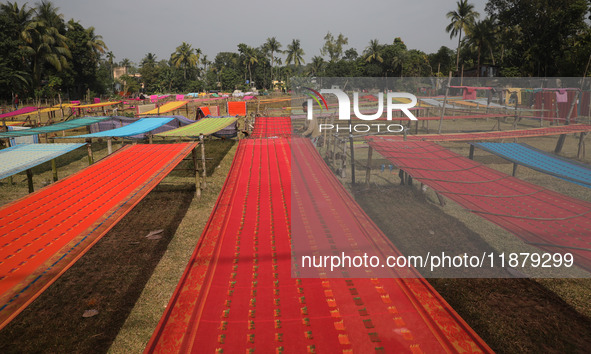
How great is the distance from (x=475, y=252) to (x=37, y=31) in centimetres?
4653

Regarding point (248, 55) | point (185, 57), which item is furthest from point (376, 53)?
point (185, 57)

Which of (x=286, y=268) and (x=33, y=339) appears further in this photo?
(x=33, y=339)

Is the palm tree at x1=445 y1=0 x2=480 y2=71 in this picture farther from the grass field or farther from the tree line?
the grass field

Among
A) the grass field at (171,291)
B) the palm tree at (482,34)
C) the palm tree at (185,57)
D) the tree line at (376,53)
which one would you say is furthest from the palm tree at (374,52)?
the grass field at (171,291)

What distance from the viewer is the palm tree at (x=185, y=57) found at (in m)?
63.1

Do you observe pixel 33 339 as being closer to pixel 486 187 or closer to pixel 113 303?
pixel 113 303

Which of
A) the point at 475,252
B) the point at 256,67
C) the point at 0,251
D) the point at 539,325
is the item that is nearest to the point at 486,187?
the point at 475,252

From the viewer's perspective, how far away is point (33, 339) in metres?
3.14

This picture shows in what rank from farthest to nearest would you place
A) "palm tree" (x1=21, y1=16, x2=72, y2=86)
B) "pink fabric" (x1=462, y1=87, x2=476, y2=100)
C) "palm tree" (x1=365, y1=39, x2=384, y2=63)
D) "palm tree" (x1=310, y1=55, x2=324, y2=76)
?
"palm tree" (x1=310, y1=55, x2=324, y2=76) < "palm tree" (x1=365, y1=39, x2=384, y2=63) < "palm tree" (x1=21, y1=16, x2=72, y2=86) < "pink fabric" (x1=462, y1=87, x2=476, y2=100)

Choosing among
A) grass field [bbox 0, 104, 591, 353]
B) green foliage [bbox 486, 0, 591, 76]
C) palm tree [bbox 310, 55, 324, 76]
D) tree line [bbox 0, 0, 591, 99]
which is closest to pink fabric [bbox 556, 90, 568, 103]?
tree line [bbox 0, 0, 591, 99]

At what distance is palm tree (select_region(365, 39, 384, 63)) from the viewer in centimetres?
5288

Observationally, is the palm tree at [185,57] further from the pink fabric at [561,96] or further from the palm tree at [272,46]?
the pink fabric at [561,96]

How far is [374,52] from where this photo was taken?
2160 inches

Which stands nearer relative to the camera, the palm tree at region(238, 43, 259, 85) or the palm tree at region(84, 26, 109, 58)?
the palm tree at region(84, 26, 109, 58)
